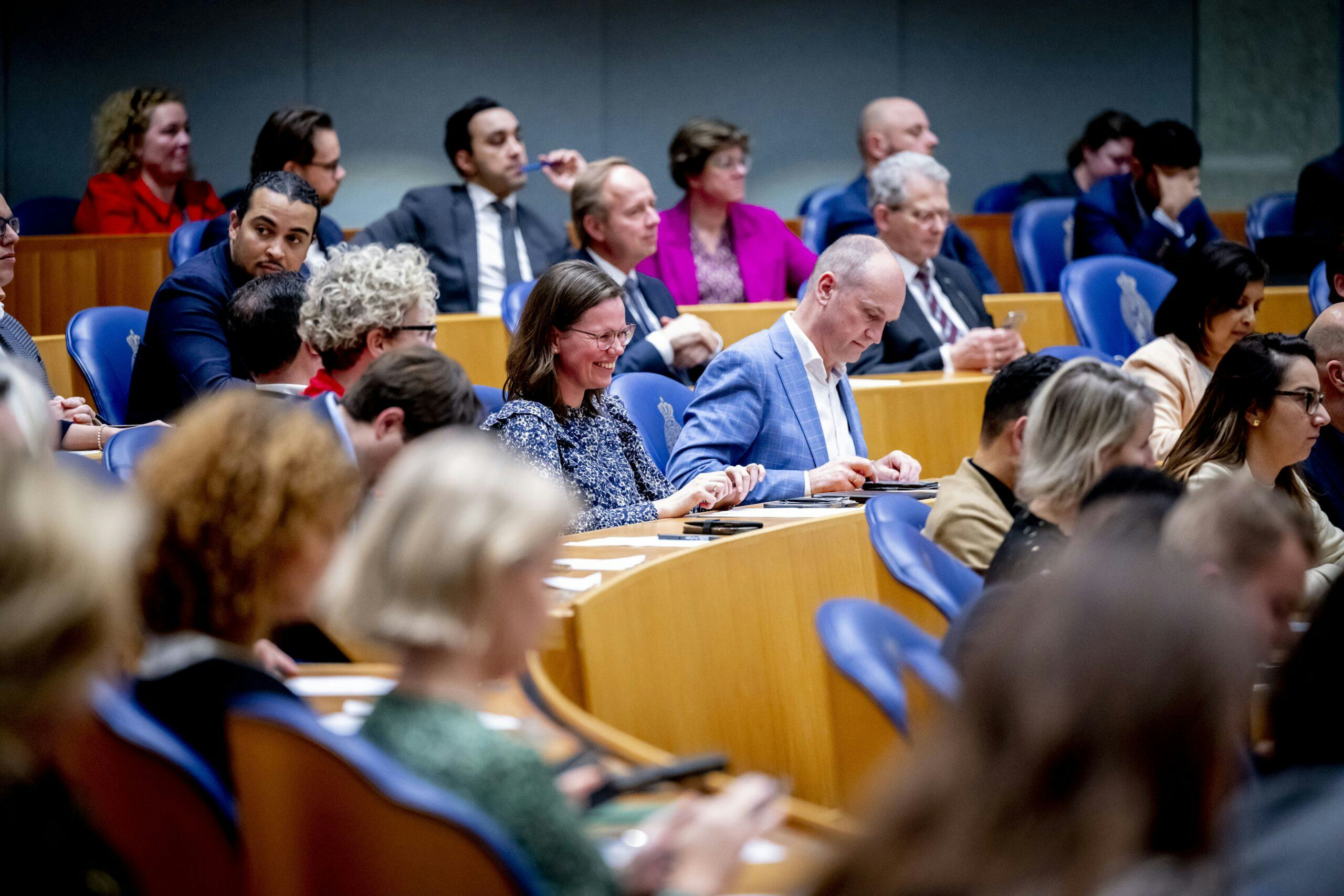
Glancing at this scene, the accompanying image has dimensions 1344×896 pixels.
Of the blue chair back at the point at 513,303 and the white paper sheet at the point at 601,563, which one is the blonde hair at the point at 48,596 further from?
the blue chair back at the point at 513,303

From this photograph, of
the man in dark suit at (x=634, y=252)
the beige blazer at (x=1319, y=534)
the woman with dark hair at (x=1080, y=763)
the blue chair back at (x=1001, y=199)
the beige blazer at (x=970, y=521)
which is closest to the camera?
the woman with dark hair at (x=1080, y=763)

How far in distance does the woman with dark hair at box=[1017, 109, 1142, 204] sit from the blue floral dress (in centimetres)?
384

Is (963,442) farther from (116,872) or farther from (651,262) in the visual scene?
(116,872)

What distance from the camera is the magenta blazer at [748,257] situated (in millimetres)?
4816

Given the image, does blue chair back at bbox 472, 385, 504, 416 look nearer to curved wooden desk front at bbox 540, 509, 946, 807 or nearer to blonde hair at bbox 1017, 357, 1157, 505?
curved wooden desk front at bbox 540, 509, 946, 807

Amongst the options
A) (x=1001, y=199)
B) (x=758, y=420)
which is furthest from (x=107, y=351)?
(x=1001, y=199)

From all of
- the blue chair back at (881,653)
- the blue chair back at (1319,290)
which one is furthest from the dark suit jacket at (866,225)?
the blue chair back at (881,653)

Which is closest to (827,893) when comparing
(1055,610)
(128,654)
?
(1055,610)

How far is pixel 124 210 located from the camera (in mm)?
5027

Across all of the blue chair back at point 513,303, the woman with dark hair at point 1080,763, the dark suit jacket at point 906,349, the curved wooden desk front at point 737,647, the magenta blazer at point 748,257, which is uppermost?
the magenta blazer at point 748,257

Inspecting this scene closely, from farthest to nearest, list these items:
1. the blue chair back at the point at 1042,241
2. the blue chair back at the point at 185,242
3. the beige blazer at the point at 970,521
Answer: the blue chair back at the point at 1042,241 → the blue chair back at the point at 185,242 → the beige blazer at the point at 970,521

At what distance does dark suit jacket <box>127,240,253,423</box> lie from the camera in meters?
3.27

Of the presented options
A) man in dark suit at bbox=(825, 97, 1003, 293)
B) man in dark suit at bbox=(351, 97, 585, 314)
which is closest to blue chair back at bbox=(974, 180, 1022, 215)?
man in dark suit at bbox=(825, 97, 1003, 293)

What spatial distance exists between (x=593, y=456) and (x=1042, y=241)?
10.9 ft
